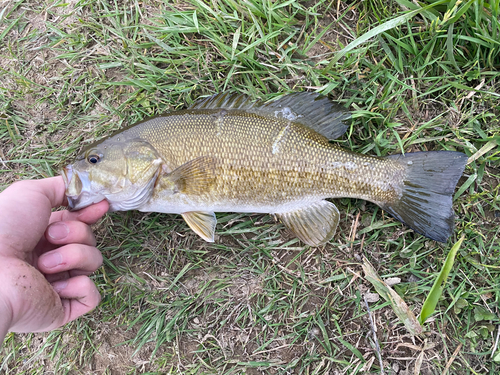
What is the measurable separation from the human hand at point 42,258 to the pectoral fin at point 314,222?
1.43m

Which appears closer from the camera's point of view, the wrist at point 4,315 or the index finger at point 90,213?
the wrist at point 4,315

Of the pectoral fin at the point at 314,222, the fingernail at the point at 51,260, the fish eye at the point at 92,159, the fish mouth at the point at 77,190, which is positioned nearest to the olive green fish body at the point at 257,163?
the pectoral fin at the point at 314,222

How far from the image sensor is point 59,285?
226 cm

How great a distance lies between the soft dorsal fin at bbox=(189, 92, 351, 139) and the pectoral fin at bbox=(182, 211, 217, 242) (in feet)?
2.74

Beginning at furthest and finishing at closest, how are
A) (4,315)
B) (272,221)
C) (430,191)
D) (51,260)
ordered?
1. (272,221)
2. (430,191)
3. (51,260)
4. (4,315)

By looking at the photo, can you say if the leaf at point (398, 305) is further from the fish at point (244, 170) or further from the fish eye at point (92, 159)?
the fish eye at point (92, 159)

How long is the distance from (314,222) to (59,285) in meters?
1.92

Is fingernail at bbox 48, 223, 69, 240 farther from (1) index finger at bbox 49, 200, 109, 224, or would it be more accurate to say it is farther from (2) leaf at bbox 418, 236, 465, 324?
(2) leaf at bbox 418, 236, 465, 324

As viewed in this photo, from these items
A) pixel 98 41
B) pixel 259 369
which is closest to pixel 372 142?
pixel 259 369

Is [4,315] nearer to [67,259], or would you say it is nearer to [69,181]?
[67,259]

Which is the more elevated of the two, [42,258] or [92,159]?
[92,159]

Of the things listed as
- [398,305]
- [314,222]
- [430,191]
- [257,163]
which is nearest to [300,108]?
[257,163]

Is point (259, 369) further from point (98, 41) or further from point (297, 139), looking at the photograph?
point (98, 41)

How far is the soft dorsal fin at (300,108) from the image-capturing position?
2.51 metres
